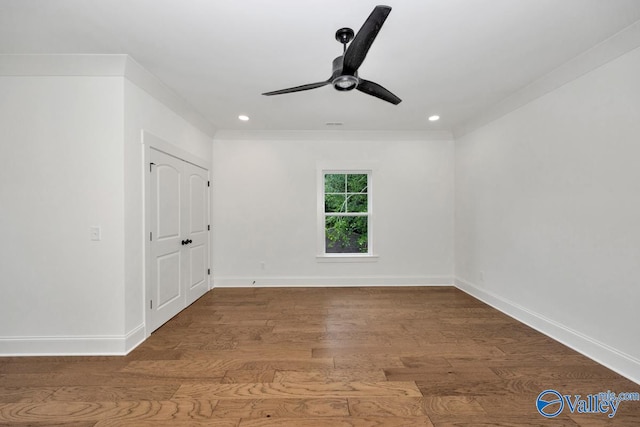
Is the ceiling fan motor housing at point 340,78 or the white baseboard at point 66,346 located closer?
the ceiling fan motor housing at point 340,78

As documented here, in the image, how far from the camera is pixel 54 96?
7.18ft

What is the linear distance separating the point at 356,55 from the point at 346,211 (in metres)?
3.05

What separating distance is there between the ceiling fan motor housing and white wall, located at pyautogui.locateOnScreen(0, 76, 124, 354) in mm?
1899

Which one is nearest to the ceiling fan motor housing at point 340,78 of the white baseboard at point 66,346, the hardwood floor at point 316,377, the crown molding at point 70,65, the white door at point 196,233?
the crown molding at point 70,65

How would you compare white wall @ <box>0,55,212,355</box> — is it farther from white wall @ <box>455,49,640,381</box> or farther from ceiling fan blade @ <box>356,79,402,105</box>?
white wall @ <box>455,49,640,381</box>

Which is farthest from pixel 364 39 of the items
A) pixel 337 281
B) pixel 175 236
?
pixel 337 281

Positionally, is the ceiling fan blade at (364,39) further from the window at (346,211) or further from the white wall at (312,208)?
the window at (346,211)

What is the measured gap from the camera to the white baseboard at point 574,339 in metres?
1.90

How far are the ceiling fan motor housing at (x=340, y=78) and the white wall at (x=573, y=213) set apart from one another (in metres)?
2.06

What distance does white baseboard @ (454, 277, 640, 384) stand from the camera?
1.90m

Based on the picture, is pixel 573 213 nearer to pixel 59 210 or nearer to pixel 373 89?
pixel 373 89

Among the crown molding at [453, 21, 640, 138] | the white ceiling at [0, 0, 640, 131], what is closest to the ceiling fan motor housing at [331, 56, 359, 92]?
the white ceiling at [0, 0, 640, 131]

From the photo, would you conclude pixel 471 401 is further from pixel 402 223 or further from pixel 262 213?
pixel 262 213

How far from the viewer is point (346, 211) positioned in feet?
14.5
